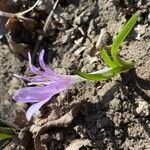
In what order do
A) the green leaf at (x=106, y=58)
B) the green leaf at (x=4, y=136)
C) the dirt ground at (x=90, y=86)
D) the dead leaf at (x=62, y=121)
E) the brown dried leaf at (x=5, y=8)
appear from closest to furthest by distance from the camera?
the green leaf at (x=106, y=58) → the dirt ground at (x=90, y=86) → the dead leaf at (x=62, y=121) → the green leaf at (x=4, y=136) → the brown dried leaf at (x=5, y=8)

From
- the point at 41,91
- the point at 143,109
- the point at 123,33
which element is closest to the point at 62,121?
the point at 41,91

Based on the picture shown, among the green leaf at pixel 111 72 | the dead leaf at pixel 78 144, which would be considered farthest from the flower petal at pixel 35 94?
the dead leaf at pixel 78 144

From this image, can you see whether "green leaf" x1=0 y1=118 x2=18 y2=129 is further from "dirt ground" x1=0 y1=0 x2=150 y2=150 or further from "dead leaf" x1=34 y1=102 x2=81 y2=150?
"dead leaf" x1=34 y1=102 x2=81 y2=150

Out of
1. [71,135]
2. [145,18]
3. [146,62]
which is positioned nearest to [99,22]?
[145,18]

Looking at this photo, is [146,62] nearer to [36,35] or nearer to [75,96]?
[75,96]

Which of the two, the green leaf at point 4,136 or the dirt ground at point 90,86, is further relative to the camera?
the green leaf at point 4,136

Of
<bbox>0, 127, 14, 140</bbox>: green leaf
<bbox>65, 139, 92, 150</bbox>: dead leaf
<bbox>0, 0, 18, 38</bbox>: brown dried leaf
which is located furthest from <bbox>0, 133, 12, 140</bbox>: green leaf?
<bbox>0, 0, 18, 38</bbox>: brown dried leaf

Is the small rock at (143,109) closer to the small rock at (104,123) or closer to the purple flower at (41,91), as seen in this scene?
the small rock at (104,123)
